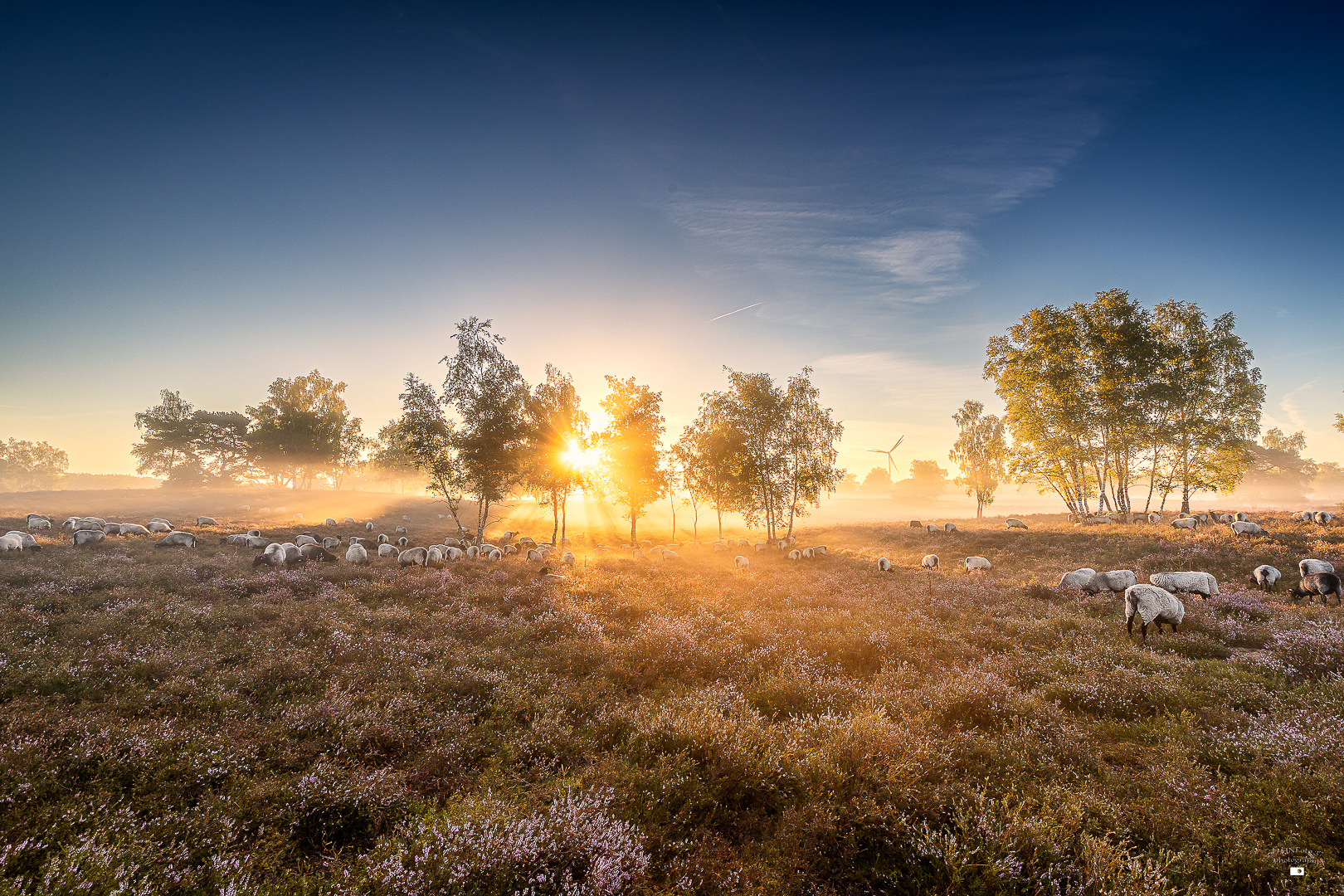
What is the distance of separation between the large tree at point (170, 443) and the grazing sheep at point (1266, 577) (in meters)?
109

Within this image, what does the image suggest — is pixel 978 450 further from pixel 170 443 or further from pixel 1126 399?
pixel 170 443

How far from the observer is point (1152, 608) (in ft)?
34.6

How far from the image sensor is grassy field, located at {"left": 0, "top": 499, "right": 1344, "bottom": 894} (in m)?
4.34

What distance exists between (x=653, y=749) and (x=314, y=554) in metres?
19.2

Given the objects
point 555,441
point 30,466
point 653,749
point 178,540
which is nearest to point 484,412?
point 555,441

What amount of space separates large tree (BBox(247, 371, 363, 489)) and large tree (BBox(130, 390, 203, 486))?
389 inches

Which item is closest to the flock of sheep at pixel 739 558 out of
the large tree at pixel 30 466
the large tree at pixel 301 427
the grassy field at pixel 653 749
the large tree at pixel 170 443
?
the grassy field at pixel 653 749

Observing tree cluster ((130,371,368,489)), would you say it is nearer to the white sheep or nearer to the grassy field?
the grassy field

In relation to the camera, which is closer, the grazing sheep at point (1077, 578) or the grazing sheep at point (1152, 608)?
the grazing sheep at point (1152, 608)

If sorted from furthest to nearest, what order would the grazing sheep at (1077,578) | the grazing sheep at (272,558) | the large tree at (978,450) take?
the large tree at (978,450) < the grazing sheep at (272,558) < the grazing sheep at (1077,578)

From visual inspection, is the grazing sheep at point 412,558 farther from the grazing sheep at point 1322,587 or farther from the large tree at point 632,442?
the grazing sheep at point 1322,587

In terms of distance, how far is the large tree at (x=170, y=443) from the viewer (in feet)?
221

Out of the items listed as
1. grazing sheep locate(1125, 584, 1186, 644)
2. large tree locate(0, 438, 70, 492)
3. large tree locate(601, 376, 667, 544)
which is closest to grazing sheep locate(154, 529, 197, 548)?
large tree locate(601, 376, 667, 544)

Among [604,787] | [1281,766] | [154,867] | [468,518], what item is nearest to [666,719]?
[604,787]
